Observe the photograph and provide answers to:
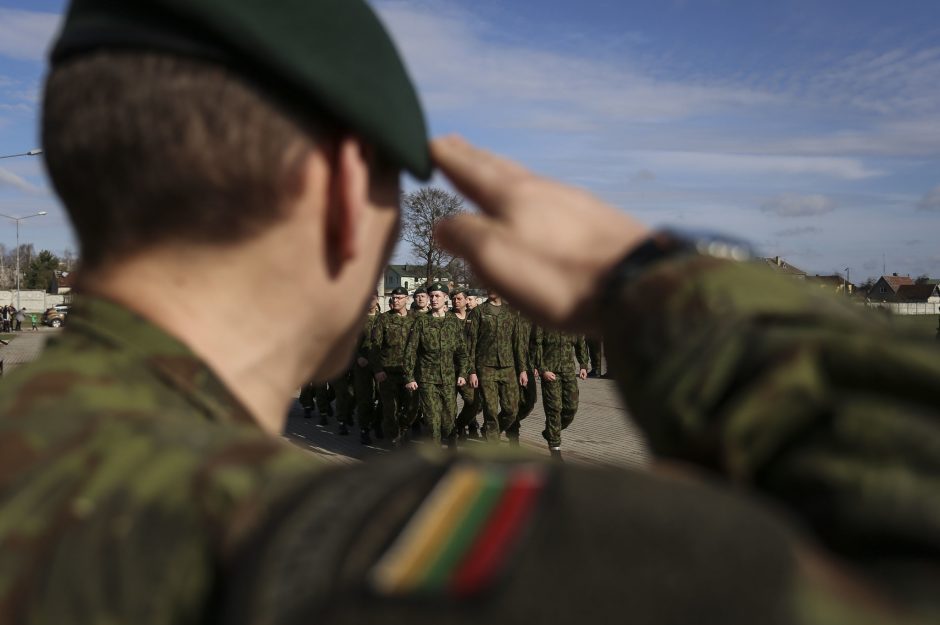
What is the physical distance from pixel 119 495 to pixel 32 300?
67.1 meters

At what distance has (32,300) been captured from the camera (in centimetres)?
6075

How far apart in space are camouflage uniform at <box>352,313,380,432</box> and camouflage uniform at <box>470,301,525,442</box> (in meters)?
1.91

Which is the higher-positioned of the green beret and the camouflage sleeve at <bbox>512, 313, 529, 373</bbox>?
the green beret

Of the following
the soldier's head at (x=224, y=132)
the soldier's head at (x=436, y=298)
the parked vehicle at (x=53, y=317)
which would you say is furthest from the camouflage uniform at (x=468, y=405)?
the parked vehicle at (x=53, y=317)

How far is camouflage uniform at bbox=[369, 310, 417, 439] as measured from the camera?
42.6 feet

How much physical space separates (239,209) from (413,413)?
1212 cm

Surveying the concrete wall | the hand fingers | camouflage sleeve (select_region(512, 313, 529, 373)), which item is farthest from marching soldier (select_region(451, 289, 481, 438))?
the concrete wall

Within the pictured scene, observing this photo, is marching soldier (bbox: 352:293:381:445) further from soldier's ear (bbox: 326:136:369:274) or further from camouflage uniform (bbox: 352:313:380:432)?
soldier's ear (bbox: 326:136:369:274)

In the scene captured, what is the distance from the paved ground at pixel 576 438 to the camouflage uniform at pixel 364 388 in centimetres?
37

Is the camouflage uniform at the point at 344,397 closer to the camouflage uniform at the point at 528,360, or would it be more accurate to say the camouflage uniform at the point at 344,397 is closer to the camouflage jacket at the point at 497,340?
the camouflage jacket at the point at 497,340

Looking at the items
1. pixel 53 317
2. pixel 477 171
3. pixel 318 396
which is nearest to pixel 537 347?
pixel 318 396

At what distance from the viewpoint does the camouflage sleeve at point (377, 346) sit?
43.1 ft

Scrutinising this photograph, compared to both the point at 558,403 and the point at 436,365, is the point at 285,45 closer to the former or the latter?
the point at 558,403

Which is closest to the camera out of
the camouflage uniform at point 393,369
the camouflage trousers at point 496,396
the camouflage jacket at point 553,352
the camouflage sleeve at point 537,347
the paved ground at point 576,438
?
the paved ground at point 576,438
